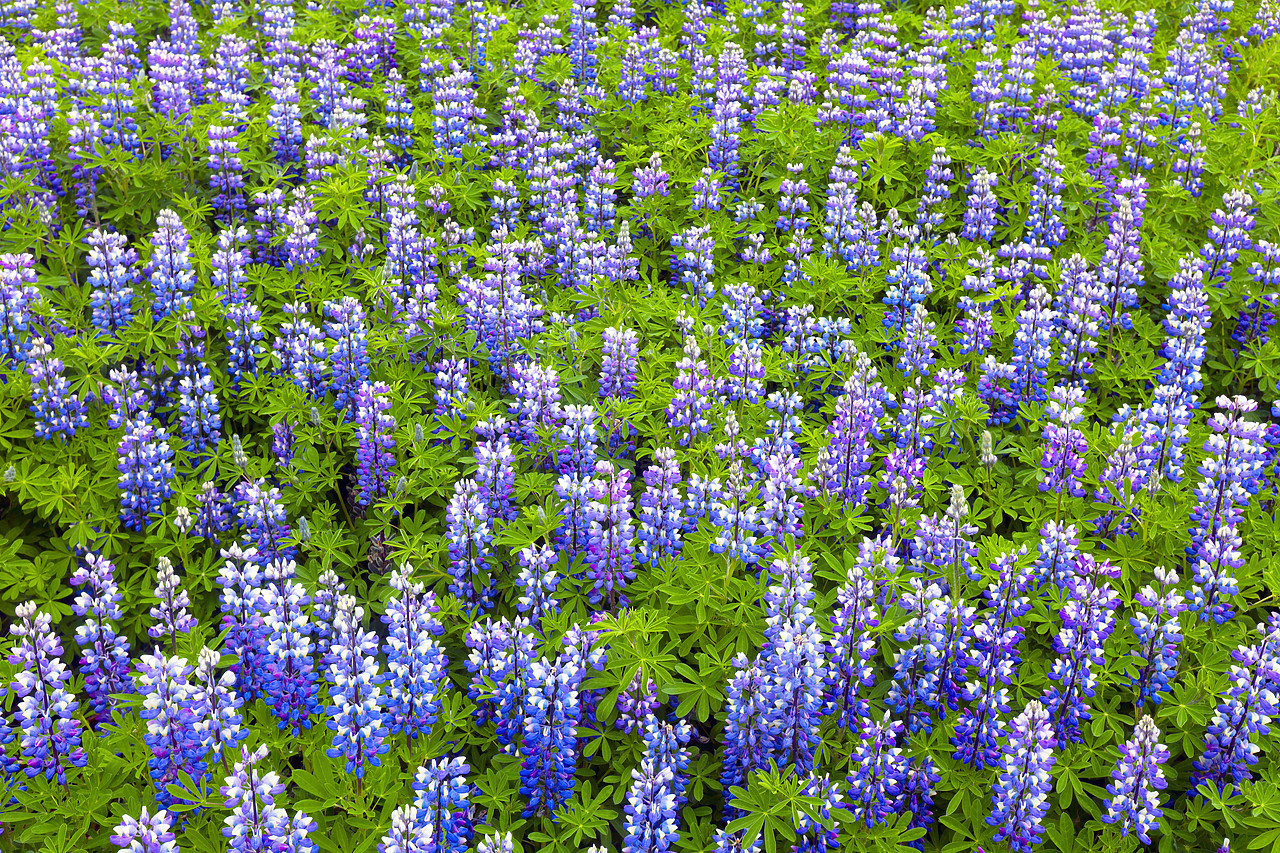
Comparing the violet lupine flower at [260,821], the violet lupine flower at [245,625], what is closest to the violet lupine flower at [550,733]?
the violet lupine flower at [260,821]

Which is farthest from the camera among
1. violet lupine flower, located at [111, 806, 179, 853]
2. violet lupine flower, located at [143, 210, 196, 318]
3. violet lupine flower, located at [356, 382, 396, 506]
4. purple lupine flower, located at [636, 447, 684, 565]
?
violet lupine flower, located at [143, 210, 196, 318]

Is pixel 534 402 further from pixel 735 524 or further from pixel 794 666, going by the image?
pixel 794 666

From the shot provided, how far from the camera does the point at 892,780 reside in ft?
12.3

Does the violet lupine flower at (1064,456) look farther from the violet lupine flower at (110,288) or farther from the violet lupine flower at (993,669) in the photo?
the violet lupine flower at (110,288)

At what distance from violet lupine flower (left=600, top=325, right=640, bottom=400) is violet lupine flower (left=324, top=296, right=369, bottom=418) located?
1423 millimetres

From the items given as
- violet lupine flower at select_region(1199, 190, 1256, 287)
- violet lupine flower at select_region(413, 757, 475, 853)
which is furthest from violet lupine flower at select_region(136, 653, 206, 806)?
violet lupine flower at select_region(1199, 190, 1256, 287)

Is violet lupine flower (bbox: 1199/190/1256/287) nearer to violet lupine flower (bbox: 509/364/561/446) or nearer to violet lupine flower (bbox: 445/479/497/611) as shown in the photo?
violet lupine flower (bbox: 509/364/561/446)

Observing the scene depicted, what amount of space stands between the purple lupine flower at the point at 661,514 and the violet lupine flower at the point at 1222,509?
2384 mm

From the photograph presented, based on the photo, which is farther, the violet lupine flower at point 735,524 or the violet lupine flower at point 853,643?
the violet lupine flower at point 735,524

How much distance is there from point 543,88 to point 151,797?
6.36m

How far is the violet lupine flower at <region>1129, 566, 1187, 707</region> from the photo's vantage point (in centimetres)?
399

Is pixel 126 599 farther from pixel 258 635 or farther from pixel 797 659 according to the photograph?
pixel 797 659

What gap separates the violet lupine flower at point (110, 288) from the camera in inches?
216

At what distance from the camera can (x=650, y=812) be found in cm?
361
